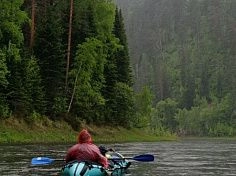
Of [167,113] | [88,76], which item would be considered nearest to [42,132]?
[88,76]

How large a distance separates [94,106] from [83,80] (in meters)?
5.23

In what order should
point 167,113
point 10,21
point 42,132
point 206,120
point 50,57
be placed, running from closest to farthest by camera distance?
point 10,21
point 42,132
point 50,57
point 206,120
point 167,113

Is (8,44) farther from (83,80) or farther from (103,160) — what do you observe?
(103,160)

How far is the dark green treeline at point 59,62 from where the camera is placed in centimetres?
4566

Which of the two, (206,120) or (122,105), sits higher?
(122,105)

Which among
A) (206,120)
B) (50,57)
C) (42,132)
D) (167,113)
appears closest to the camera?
(42,132)

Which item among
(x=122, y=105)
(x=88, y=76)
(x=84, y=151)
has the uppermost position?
(x=88, y=76)

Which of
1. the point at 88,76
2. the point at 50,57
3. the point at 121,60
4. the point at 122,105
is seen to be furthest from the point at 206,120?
the point at 50,57

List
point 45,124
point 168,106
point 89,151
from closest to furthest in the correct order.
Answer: point 89,151, point 45,124, point 168,106

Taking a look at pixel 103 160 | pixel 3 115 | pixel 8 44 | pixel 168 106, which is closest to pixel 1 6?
pixel 8 44

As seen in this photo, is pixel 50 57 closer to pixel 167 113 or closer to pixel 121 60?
pixel 121 60

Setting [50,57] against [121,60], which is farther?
[121,60]

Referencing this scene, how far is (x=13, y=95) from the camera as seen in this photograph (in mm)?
46062

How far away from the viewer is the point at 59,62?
2087 inches
